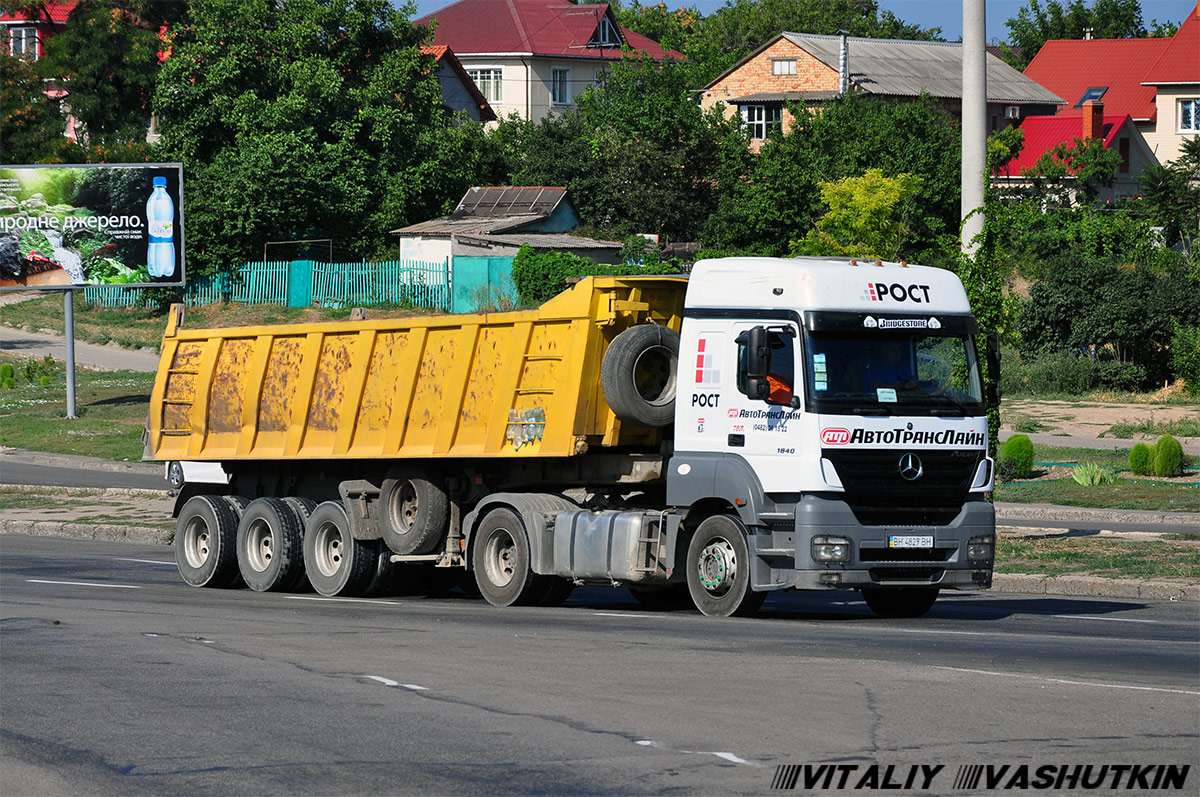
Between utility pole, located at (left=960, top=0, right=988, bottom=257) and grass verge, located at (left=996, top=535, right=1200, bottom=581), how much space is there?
13.0ft

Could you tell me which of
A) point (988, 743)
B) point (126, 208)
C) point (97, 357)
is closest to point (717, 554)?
point (988, 743)

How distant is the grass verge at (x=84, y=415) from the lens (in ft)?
120

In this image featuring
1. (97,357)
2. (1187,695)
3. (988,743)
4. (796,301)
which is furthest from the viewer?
(97,357)

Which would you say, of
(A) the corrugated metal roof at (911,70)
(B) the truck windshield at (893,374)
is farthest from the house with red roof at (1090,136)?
(B) the truck windshield at (893,374)

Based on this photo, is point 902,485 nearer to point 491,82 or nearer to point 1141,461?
point 1141,461

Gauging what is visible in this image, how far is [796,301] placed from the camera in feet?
44.8

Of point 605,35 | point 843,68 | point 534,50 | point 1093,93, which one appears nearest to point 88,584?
point 843,68

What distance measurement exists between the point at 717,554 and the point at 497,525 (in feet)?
8.55

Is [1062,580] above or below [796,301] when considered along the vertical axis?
below

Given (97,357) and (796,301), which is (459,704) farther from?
(97,357)

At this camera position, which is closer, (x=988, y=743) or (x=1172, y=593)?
(x=988, y=743)

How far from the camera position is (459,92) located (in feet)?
296

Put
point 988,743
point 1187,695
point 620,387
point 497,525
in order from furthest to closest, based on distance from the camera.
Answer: point 497,525, point 620,387, point 1187,695, point 988,743

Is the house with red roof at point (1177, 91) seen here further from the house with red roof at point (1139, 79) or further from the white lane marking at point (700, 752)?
the white lane marking at point (700, 752)
